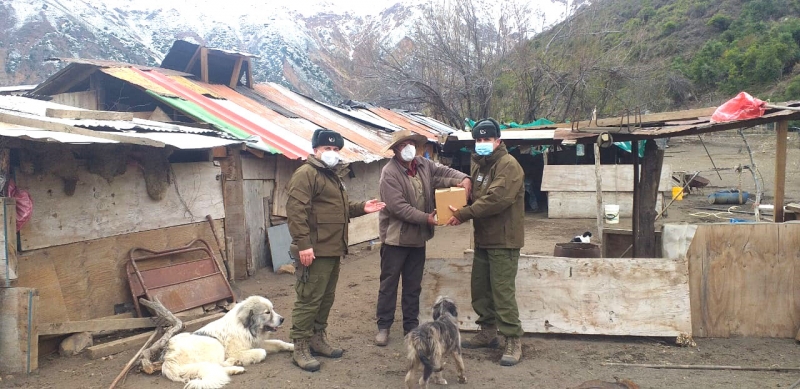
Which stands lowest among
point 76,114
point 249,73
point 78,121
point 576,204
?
point 576,204

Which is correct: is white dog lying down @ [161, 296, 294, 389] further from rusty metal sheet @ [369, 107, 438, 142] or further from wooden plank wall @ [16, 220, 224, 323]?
rusty metal sheet @ [369, 107, 438, 142]

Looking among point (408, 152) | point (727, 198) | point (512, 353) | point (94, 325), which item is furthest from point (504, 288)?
point (727, 198)

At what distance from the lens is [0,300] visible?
15.8 ft

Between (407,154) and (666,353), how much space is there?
3.04 meters

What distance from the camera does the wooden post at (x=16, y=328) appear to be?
4.78 metres

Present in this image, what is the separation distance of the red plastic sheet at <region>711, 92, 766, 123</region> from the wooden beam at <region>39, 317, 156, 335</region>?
626 centimetres

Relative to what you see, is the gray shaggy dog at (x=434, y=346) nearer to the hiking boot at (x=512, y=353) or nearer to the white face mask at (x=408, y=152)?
the hiking boot at (x=512, y=353)

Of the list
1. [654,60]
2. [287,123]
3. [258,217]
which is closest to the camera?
[258,217]

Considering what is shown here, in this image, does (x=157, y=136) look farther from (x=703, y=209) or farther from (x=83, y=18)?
(x=83, y=18)

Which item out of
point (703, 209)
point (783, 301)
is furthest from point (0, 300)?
point (703, 209)

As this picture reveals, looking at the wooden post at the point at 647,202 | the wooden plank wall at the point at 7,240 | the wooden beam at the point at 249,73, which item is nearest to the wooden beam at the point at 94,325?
the wooden plank wall at the point at 7,240

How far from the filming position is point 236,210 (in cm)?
919

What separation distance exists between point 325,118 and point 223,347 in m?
9.58

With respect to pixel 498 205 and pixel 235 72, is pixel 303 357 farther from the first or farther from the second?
pixel 235 72
